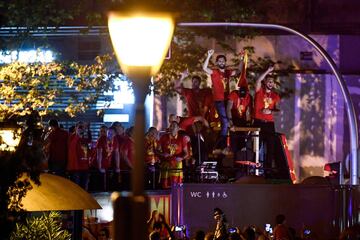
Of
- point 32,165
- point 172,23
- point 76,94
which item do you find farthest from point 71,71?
point 172,23

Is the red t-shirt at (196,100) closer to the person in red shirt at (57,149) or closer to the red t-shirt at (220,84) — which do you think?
the red t-shirt at (220,84)

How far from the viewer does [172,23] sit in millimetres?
9078

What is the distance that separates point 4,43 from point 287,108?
29.0 ft

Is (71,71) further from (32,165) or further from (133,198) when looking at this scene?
(133,198)

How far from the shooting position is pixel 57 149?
22297mm

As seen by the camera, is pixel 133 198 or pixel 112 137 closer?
pixel 133 198

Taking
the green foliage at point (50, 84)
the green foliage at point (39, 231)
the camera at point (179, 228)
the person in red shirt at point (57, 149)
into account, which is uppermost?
the green foliage at point (50, 84)

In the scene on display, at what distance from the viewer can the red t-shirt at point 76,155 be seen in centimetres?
2231

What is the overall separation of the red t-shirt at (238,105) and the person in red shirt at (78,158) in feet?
12.3

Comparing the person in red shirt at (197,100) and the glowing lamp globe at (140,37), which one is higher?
the person in red shirt at (197,100)

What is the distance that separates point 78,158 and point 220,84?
14.0 feet

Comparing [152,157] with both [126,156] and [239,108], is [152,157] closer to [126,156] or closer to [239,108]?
[126,156]

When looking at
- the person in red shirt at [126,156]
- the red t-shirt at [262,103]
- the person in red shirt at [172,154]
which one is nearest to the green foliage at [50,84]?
the person in red shirt at [126,156]

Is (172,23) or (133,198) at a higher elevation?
(172,23)
